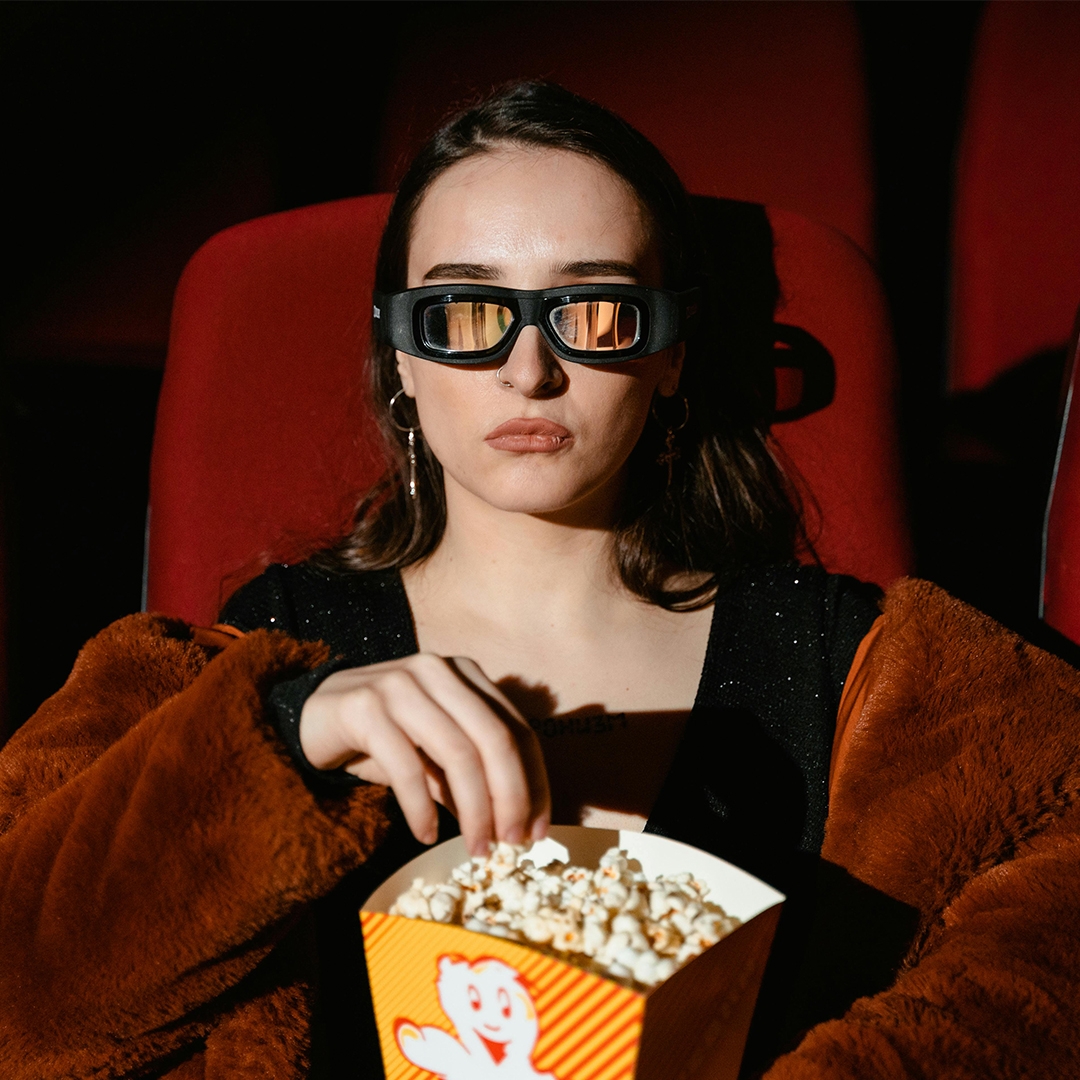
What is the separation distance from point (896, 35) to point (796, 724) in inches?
53.4

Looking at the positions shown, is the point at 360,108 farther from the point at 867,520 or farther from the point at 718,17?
the point at 867,520

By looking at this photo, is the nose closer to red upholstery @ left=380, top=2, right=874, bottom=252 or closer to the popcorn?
the popcorn

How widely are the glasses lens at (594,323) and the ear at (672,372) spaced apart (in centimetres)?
13

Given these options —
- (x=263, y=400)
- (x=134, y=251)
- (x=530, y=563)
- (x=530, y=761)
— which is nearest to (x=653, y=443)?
(x=530, y=563)

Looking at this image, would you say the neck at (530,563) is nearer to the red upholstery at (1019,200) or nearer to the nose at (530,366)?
the nose at (530,366)

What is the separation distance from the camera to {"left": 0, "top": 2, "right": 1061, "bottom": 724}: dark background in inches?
57.1

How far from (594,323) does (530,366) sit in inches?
2.5

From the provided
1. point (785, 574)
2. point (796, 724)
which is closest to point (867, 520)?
point (785, 574)

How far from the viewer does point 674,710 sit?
3.05 feet

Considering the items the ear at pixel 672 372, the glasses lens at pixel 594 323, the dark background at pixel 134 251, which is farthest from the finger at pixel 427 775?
the dark background at pixel 134 251

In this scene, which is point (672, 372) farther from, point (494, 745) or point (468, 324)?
point (494, 745)

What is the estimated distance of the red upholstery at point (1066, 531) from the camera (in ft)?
3.45

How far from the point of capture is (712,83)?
4.74 ft

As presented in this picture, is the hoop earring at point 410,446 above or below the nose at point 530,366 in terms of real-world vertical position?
below
